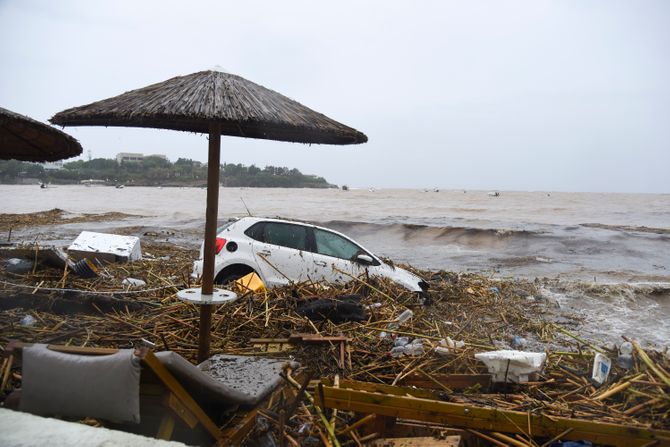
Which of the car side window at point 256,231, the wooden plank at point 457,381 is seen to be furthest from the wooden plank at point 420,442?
the car side window at point 256,231

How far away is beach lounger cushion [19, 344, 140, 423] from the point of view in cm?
286

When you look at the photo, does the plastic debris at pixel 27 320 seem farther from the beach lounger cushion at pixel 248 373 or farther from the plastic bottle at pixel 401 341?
the plastic bottle at pixel 401 341

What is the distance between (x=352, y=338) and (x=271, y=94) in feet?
9.60

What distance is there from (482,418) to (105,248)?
8.87 metres

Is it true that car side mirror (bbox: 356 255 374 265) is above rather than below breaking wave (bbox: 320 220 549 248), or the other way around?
above

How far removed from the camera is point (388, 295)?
820 centimetres

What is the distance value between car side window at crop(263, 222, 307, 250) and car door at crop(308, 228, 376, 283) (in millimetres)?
252

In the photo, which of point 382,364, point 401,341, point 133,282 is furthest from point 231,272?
point 382,364

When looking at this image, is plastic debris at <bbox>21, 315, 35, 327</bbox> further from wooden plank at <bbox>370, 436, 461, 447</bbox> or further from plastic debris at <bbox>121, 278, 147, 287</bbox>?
wooden plank at <bbox>370, 436, 461, 447</bbox>

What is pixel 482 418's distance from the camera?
3621 mm

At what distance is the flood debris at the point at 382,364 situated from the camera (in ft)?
11.9

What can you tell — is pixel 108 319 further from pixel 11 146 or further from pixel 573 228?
pixel 573 228

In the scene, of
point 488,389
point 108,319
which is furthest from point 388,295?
point 108,319

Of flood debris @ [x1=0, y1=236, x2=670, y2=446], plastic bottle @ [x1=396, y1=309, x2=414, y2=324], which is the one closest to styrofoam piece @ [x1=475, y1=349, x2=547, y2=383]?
flood debris @ [x1=0, y1=236, x2=670, y2=446]
